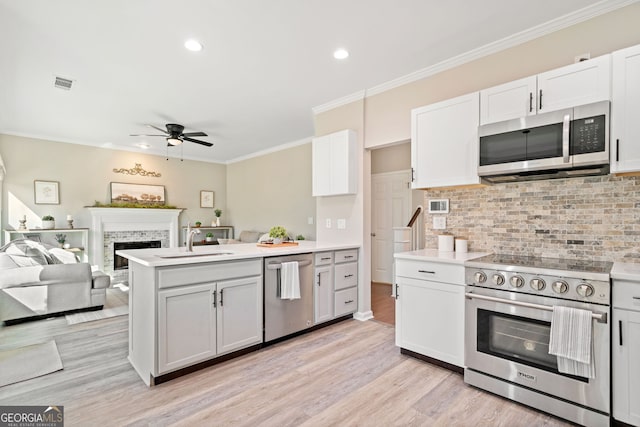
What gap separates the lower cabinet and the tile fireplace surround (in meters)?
5.03

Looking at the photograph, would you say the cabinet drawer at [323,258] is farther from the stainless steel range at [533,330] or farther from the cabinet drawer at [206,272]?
the stainless steel range at [533,330]

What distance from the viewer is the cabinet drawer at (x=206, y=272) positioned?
7.56 ft

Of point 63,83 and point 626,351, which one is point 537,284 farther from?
point 63,83

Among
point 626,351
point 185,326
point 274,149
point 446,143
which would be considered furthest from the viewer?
point 274,149

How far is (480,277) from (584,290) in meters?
0.58

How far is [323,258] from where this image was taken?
349cm

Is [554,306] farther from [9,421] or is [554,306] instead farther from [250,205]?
[250,205]

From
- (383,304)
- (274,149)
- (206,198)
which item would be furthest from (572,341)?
(206,198)

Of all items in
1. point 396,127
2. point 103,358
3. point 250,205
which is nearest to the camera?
point 103,358

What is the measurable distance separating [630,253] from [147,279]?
3.45m

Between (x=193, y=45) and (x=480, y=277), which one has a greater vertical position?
(x=193, y=45)

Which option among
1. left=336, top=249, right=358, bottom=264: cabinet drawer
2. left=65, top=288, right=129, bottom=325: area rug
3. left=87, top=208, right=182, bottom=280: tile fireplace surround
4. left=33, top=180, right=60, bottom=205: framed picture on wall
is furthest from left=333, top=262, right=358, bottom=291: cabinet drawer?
left=33, top=180, right=60, bottom=205: framed picture on wall

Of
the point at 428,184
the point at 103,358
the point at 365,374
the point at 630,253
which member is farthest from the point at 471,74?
the point at 103,358

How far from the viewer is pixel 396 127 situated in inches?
140
